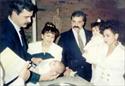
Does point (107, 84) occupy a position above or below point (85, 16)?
below

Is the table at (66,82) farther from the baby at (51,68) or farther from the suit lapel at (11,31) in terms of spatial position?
the suit lapel at (11,31)

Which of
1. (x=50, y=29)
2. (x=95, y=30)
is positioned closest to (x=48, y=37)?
(x=50, y=29)

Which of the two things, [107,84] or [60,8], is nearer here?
[107,84]

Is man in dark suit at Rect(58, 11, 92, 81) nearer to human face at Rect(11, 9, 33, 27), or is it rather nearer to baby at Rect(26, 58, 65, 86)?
baby at Rect(26, 58, 65, 86)

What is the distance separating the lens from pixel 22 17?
1553 mm

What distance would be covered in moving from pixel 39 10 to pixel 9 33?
223 mm

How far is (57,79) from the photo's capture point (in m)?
1.62

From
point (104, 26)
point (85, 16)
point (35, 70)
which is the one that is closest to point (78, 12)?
point (85, 16)

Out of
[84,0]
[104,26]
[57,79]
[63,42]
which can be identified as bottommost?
[57,79]

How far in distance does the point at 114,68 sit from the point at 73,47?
248mm

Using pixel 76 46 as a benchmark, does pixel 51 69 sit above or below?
below

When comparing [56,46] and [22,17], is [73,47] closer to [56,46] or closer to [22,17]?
[56,46]

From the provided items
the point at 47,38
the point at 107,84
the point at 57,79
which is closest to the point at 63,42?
the point at 47,38

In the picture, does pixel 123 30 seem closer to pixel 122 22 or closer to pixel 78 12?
pixel 122 22
